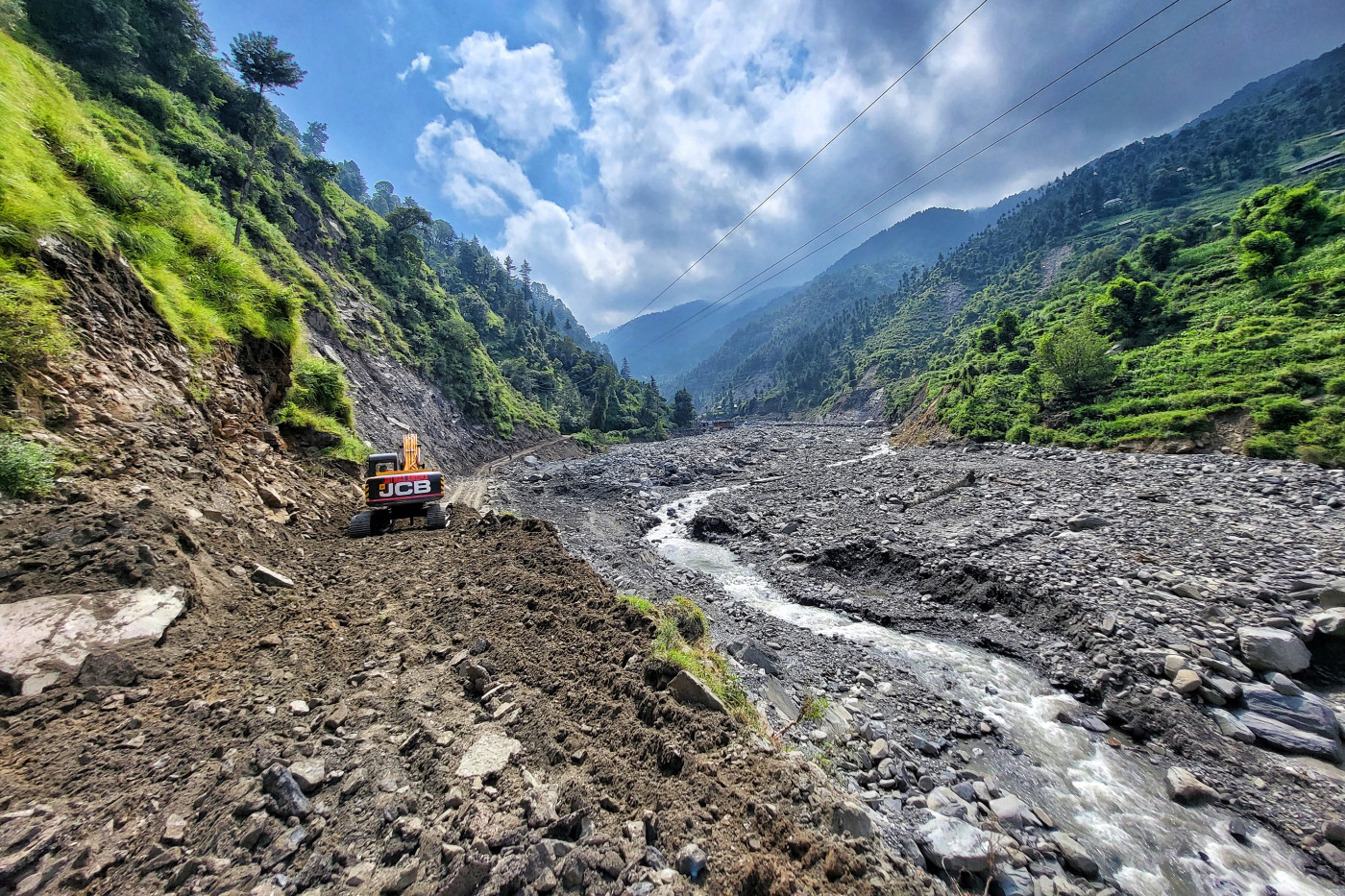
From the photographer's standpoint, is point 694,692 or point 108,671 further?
point 694,692

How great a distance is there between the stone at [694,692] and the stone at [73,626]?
17.8 ft

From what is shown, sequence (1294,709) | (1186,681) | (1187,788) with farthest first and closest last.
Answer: (1186,681) < (1294,709) < (1187,788)

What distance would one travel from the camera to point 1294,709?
551cm

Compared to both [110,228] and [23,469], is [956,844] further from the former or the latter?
[110,228]

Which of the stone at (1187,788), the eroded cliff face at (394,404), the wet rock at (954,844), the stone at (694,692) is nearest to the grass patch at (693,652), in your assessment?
the stone at (694,692)

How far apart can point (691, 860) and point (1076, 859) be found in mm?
4220

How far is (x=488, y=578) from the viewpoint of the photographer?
7750mm

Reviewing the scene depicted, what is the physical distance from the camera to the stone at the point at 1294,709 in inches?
209

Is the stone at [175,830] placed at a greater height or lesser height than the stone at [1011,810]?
greater

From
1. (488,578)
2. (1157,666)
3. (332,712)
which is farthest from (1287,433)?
(332,712)

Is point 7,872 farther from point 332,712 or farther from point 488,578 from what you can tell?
point 488,578

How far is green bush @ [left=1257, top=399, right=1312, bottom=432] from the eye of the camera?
14995 mm

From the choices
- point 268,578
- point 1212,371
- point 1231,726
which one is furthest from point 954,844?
point 1212,371

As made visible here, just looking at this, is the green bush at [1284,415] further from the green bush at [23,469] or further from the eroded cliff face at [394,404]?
the eroded cliff face at [394,404]
